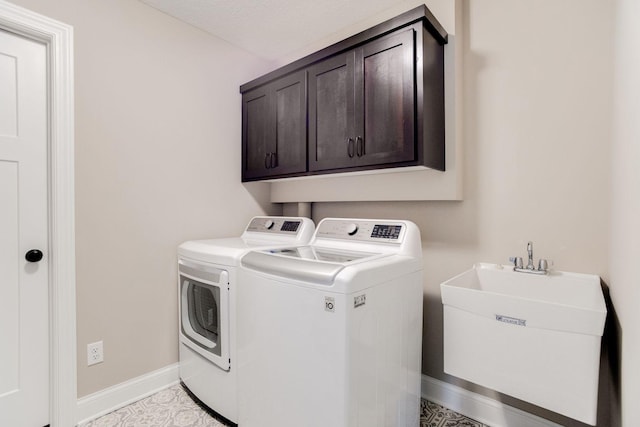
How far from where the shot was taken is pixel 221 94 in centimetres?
248

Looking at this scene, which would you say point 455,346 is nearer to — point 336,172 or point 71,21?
point 336,172

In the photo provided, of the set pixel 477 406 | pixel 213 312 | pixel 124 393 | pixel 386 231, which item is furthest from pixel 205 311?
pixel 477 406

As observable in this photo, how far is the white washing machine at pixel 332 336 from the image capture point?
4.08 feet

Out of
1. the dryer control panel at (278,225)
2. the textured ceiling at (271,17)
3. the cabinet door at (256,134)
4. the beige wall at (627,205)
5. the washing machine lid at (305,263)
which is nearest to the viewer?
the beige wall at (627,205)

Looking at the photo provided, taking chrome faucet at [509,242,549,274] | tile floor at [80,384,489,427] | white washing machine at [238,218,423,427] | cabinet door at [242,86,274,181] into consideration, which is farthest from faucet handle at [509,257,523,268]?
cabinet door at [242,86,274,181]

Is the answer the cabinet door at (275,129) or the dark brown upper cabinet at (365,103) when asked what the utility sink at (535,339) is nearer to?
the dark brown upper cabinet at (365,103)

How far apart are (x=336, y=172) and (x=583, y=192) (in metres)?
1.25

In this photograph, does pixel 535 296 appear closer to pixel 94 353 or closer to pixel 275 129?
pixel 275 129

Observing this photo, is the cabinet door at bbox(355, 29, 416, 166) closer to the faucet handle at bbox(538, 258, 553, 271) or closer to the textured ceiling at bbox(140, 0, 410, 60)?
the textured ceiling at bbox(140, 0, 410, 60)

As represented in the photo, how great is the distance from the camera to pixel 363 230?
6.26 ft

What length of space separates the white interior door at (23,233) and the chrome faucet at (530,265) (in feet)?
8.14

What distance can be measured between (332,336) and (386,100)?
4.05 ft

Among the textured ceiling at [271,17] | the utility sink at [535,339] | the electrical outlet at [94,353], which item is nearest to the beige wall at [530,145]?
the utility sink at [535,339]

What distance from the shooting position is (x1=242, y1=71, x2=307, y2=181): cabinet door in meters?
2.16
